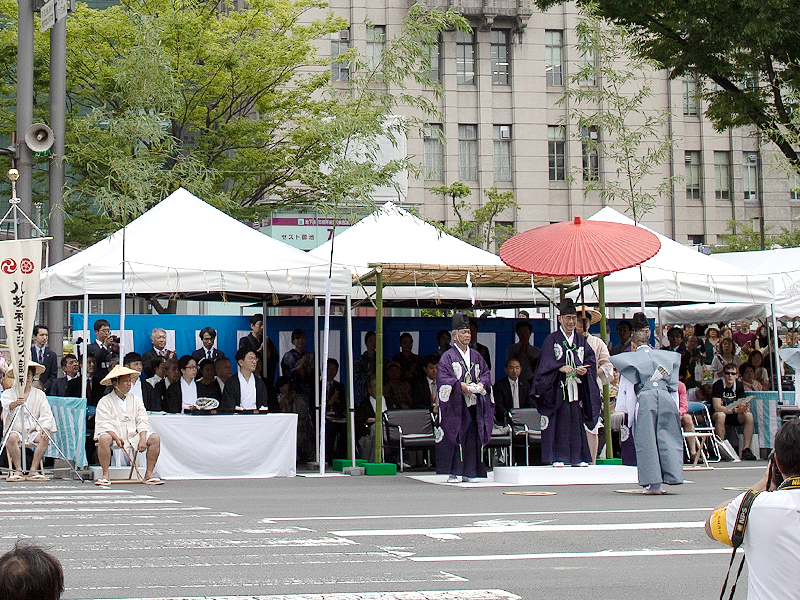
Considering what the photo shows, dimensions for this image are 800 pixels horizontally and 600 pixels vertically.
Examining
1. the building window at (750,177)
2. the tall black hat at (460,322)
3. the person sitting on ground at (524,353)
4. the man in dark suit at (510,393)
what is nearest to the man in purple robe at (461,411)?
the tall black hat at (460,322)

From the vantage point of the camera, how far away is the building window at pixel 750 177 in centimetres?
4734

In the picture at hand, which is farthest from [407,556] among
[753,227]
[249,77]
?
[753,227]

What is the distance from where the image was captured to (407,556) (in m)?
8.41

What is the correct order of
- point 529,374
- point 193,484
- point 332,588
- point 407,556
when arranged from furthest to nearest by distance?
point 529,374, point 193,484, point 407,556, point 332,588

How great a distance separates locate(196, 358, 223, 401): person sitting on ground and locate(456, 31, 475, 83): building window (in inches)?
1198

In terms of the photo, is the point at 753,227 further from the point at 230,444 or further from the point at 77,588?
the point at 77,588

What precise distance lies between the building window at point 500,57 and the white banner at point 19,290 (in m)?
32.2

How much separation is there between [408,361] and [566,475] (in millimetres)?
4476

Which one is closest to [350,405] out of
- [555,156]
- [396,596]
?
[396,596]

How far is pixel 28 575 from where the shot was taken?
316 cm

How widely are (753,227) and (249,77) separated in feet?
93.7

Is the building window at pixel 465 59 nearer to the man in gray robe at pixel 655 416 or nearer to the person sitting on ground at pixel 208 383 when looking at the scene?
the person sitting on ground at pixel 208 383

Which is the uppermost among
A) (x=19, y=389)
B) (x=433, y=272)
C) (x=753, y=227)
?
(x=753, y=227)

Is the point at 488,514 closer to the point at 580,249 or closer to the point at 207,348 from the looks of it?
the point at 580,249
